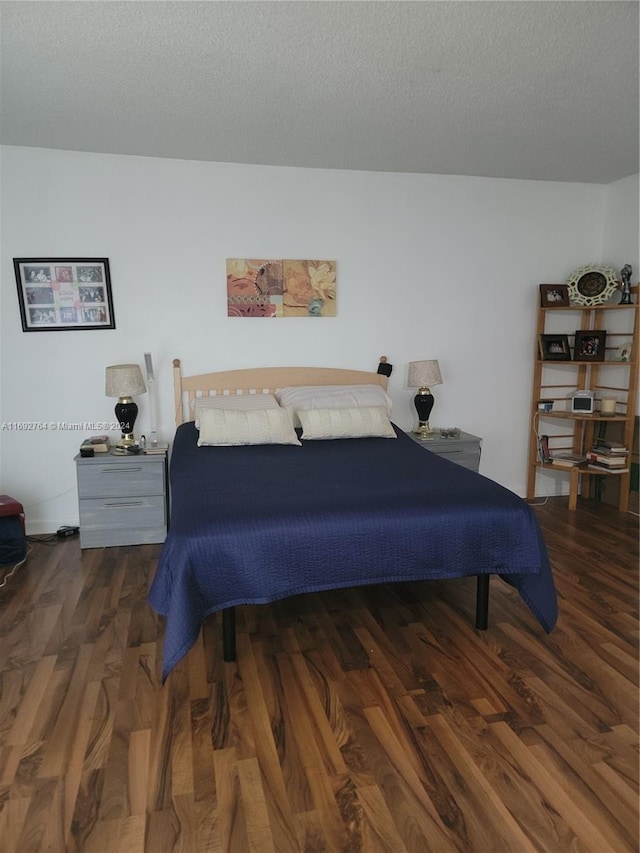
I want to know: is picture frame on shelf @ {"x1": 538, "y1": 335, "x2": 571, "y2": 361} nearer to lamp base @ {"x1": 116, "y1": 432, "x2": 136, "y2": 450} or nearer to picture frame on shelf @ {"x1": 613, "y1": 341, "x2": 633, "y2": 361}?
picture frame on shelf @ {"x1": 613, "y1": 341, "x2": 633, "y2": 361}

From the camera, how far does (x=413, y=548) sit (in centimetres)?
238

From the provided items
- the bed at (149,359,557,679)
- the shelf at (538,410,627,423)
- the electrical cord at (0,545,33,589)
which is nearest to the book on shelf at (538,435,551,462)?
the shelf at (538,410,627,423)

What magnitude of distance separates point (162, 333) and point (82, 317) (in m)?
0.52

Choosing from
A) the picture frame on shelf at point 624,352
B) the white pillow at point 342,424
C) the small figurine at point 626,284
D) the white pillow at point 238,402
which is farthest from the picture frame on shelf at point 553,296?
the white pillow at point 238,402

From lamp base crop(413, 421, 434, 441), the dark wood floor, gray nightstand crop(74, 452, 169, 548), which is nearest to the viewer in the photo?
the dark wood floor

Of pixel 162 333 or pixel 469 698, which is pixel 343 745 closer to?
pixel 469 698

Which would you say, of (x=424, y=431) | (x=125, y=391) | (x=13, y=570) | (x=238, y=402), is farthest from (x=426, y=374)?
(x=13, y=570)

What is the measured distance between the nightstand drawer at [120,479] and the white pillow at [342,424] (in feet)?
3.14

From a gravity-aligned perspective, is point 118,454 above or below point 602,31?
below

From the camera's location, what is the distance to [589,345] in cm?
451

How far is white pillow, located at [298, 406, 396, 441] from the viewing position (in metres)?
3.68

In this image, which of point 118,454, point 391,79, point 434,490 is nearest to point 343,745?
point 434,490

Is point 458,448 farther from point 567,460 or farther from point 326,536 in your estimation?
point 326,536

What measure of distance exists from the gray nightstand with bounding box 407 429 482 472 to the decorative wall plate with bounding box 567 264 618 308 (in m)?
1.40
